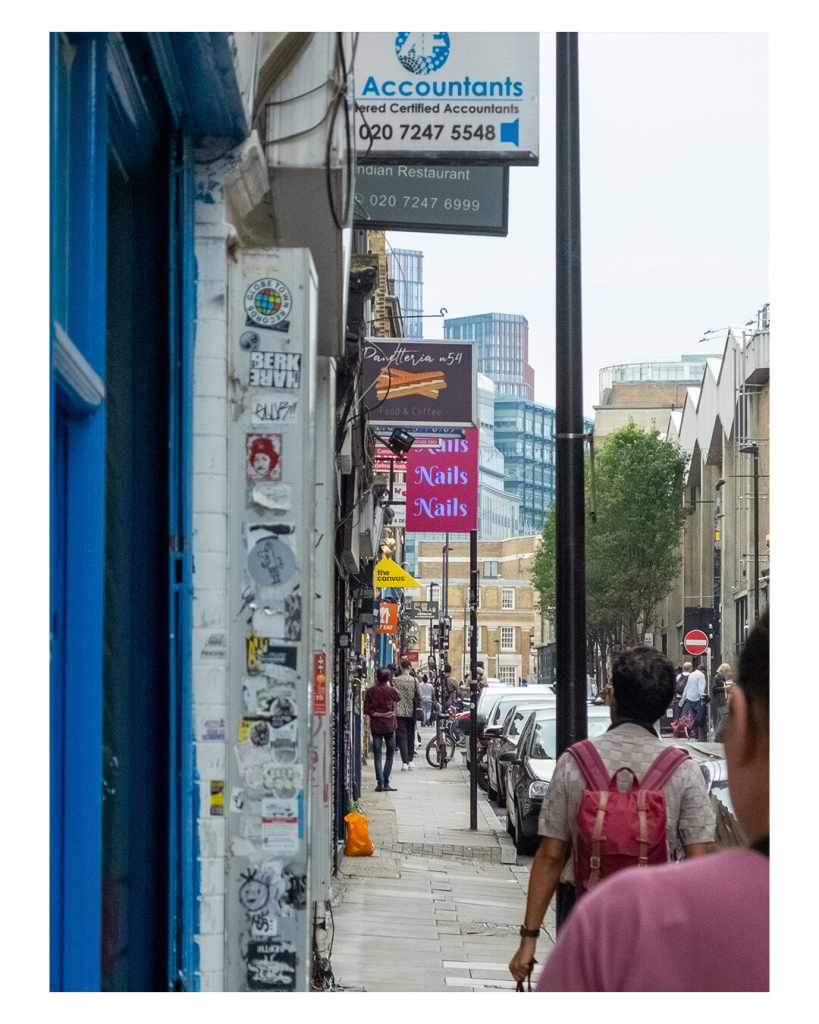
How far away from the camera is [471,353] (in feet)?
41.6

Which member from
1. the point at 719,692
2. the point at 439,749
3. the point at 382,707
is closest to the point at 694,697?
the point at 719,692

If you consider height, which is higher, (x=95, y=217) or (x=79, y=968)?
(x=95, y=217)

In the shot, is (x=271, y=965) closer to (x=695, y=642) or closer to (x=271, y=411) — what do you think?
(x=271, y=411)

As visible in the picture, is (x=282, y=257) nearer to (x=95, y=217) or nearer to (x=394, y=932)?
(x=95, y=217)

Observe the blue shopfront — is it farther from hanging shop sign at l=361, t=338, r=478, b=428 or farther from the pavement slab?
hanging shop sign at l=361, t=338, r=478, b=428

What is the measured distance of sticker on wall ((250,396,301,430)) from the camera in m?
4.83

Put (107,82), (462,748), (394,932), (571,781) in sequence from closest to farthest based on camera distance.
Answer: (107,82) < (571,781) < (394,932) < (462,748)

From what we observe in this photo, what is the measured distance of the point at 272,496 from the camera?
482 cm

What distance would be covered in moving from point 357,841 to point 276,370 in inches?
342

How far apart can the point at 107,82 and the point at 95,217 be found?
1.55ft

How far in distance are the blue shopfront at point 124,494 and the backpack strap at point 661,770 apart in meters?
1.69

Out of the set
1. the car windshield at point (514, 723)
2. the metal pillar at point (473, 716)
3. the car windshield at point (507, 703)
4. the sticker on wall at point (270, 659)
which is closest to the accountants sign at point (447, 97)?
the sticker on wall at point (270, 659)

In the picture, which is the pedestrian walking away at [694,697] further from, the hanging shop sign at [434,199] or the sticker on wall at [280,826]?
the sticker on wall at [280,826]

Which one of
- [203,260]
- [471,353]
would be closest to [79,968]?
[203,260]
